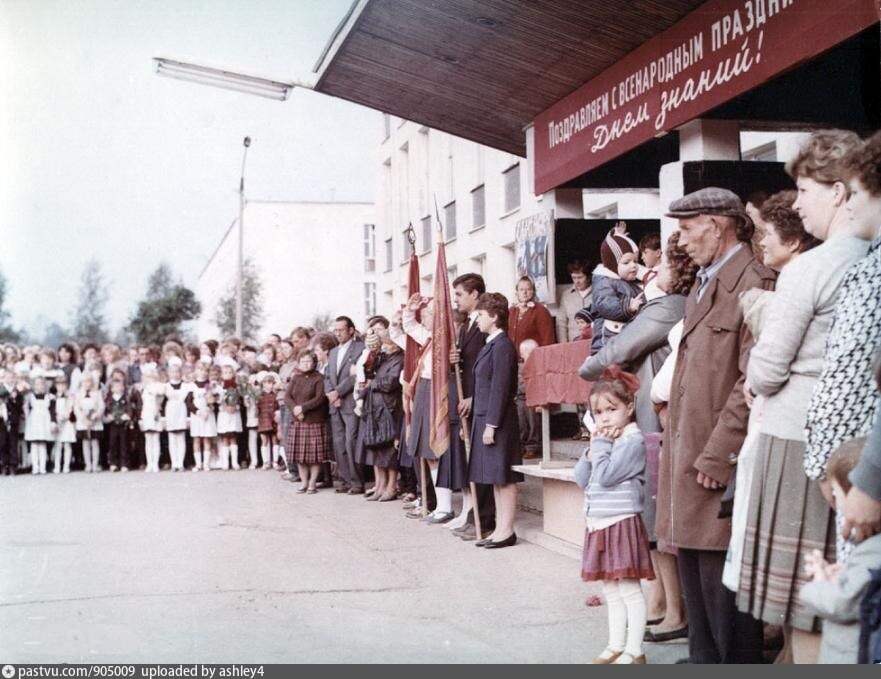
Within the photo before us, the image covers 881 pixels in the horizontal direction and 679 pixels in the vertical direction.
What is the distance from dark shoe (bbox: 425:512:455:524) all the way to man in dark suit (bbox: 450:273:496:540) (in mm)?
464

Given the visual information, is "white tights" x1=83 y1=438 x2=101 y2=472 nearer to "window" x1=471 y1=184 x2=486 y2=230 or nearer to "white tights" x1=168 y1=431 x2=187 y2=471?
"white tights" x1=168 y1=431 x2=187 y2=471

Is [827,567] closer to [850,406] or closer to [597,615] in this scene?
[850,406]

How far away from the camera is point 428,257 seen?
1956 centimetres

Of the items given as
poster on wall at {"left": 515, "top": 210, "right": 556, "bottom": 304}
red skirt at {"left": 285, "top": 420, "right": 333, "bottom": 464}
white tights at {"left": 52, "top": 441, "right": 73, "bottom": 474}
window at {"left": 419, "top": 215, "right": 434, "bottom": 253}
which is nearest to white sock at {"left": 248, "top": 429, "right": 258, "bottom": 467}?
white tights at {"left": 52, "top": 441, "right": 73, "bottom": 474}

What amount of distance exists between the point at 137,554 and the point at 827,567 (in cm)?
572

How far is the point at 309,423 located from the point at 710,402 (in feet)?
28.5

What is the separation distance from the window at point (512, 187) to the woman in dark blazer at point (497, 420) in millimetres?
10053

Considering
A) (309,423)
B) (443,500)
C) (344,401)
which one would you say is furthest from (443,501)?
(309,423)

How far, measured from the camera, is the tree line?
1334cm

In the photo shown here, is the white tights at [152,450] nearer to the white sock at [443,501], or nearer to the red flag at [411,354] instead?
the red flag at [411,354]

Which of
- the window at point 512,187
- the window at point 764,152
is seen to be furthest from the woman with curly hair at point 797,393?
the window at point 512,187

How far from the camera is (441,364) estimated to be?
8750mm

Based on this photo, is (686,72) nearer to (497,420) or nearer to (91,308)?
(497,420)

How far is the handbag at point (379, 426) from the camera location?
11258 mm
